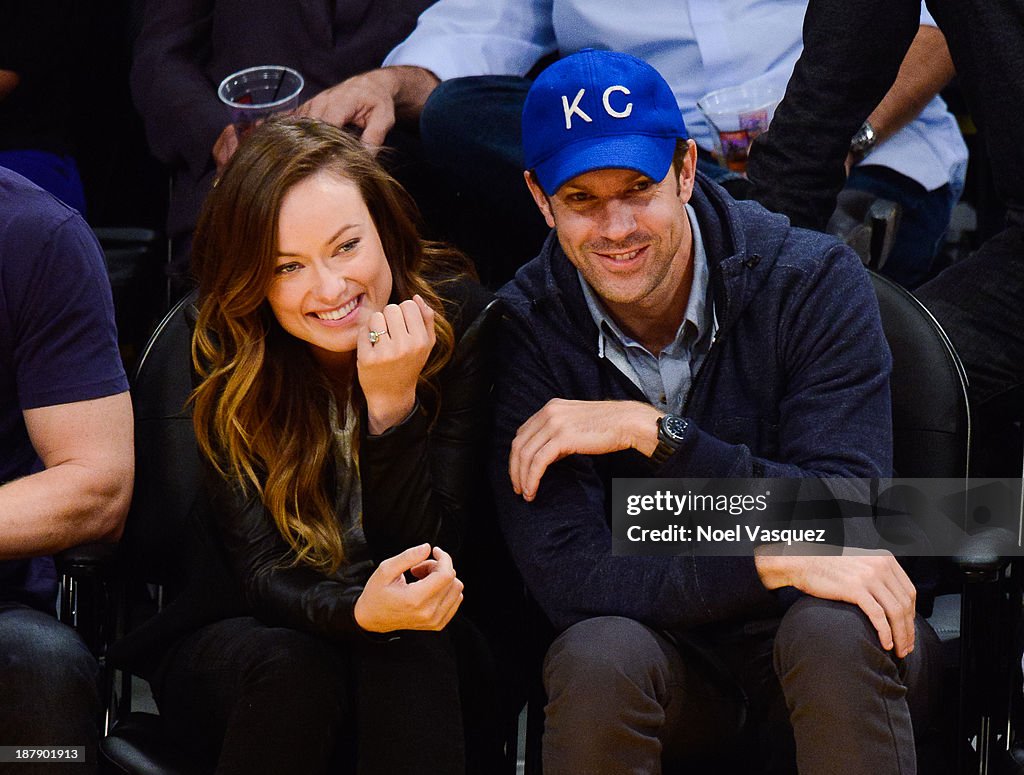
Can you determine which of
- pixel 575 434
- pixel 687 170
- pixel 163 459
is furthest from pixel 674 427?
pixel 163 459

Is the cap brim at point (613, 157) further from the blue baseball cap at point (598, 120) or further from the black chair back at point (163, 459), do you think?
the black chair back at point (163, 459)

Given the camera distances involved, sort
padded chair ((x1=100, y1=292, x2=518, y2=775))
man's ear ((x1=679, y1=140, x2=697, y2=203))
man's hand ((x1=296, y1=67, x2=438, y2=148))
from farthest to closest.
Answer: man's hand ((x1=296, y1=67, x2=438, y2=148)) < padded chair ((x1=100, y1=292, x2=518, y2=775)) < man's ear ((x1=679, y1=140, x2=697, y2=203))

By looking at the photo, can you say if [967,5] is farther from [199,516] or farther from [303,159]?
[199,516]

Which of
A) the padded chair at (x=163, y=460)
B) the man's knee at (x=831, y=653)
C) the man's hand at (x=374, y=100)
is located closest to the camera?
the man's knee at (x=831, y=653)

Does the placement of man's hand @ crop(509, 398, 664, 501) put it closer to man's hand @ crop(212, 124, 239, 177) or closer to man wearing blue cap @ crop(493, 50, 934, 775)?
man wearing blue cap @ crop(493, 50, 934, 775)

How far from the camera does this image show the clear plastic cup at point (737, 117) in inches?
120

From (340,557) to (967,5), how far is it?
1.41 meters

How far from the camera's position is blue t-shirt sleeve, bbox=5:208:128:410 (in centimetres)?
237

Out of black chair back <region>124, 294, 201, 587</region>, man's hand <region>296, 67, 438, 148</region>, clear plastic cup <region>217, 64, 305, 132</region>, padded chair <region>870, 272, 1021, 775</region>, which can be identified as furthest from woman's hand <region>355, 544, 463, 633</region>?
clear plastic cup <region>217, 64, 305, 132</region>

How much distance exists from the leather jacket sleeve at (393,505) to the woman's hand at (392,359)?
37 mm

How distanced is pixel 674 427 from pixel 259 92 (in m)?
1.49

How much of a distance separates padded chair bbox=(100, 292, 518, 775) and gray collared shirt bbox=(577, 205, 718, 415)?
0.67 metres

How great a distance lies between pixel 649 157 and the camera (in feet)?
7.68

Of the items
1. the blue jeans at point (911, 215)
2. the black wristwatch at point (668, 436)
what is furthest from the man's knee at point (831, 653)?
the blue jeans at point (911, 215)
